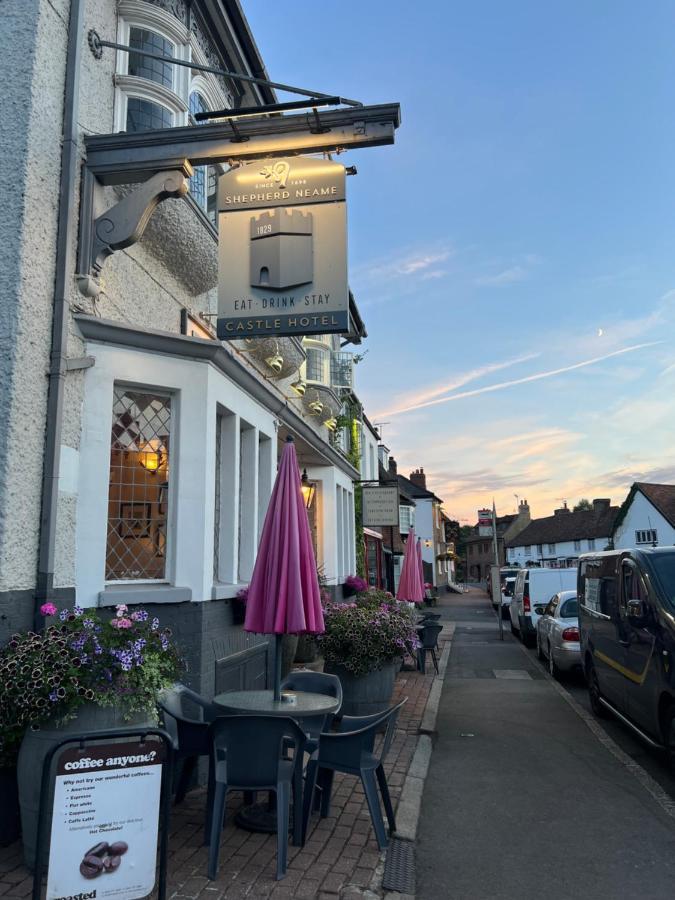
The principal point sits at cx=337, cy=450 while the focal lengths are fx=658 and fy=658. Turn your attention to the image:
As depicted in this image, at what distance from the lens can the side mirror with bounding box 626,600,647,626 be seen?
6136 millimetres

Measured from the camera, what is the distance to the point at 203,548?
5949 millimetres

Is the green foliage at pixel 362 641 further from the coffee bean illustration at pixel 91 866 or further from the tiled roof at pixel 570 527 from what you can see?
the tiled roof at pixel 570 527

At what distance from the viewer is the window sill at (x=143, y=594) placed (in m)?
5.48

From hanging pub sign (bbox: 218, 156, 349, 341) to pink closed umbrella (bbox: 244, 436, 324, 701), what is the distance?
4.53 ft

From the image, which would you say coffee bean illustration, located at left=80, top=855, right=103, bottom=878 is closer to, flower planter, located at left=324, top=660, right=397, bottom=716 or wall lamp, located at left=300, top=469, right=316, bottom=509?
flower planter, located at left=324, top=660, right=397, bottom=716

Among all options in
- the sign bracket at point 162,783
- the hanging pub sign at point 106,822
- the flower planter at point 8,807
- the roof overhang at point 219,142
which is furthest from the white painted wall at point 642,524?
the hanging pub sign at point 106,822

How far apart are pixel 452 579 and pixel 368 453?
160ft

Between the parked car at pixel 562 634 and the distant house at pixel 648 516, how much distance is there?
30.7m

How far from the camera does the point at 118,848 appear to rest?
3.19 m

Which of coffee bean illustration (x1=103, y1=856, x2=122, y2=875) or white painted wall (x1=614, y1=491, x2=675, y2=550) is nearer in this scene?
coffee bean illustration (x1=103, y1=856, x2=122, y2=875)

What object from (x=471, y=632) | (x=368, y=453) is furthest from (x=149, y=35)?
(x=368, y=453)

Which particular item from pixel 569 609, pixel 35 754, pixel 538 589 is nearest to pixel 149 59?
pixel 35 754

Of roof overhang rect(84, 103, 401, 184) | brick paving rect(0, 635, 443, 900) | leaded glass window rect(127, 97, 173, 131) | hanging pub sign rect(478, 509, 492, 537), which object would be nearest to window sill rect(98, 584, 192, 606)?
brick paving rect(0, 635, 443, 900)

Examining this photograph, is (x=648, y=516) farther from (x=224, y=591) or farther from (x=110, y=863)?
(x=110, y=863)
